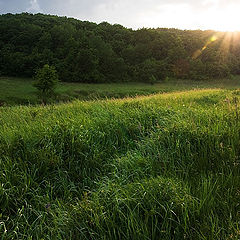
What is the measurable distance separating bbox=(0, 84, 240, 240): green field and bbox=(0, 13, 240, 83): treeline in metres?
50.3

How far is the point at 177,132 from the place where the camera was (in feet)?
12.4

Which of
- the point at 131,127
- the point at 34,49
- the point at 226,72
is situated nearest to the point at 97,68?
the point at 34,49

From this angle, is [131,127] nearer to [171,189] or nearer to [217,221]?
[171,189]

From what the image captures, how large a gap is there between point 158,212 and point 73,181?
1.49 m

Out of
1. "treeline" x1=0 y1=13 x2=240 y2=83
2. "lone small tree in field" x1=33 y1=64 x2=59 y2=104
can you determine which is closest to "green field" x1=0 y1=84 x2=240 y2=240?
"lone small tree in field" x1=33 y1=64 x2=59 y2=104

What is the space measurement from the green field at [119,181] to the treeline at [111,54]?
50331 mm

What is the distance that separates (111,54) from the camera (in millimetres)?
62844

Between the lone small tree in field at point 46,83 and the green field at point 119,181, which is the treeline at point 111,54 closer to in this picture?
the lone small tree in field at point 46,83

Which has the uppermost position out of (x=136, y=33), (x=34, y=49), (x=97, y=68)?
(x=136, y=33)

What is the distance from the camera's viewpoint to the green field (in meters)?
1.93

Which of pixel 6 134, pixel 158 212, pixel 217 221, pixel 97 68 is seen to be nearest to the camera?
pixel 217 221

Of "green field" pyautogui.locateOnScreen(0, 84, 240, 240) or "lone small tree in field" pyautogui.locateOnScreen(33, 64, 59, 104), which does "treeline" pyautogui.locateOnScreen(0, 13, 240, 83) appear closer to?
"lone small tree in field" pyautogui.locateOnScreen(33, 64, 59, 104)

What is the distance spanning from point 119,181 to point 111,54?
2501 inches

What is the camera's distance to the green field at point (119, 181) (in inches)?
76.2
